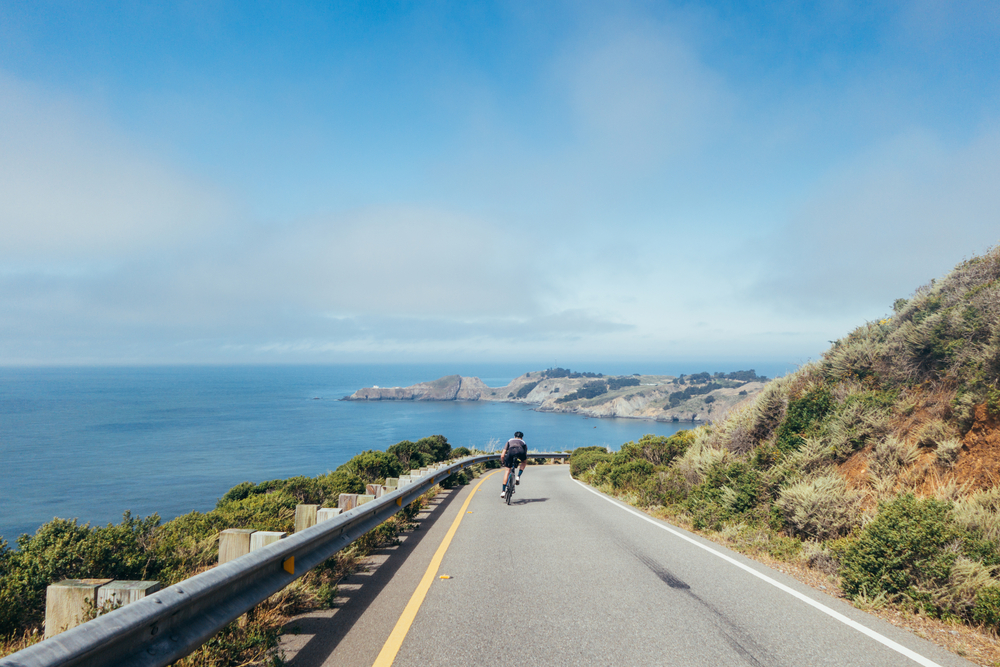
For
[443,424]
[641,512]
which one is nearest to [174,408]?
[443,424]

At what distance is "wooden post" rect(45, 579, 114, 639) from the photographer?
9.07 ft

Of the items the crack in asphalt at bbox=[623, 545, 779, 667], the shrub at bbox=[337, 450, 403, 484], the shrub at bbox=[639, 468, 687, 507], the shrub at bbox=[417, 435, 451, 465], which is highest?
the crack in asphalt at bbox=[623, 545, 779, 667]

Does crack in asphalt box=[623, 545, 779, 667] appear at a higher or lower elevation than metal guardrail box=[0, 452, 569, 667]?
lower

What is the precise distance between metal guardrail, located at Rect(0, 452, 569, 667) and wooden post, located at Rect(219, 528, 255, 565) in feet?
0.71

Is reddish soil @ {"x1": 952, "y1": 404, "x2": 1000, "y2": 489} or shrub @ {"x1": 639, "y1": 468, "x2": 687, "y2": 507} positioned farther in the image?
shrub @ {"x1": 639, "y1": 468, "x2": 687, "y2": 507}

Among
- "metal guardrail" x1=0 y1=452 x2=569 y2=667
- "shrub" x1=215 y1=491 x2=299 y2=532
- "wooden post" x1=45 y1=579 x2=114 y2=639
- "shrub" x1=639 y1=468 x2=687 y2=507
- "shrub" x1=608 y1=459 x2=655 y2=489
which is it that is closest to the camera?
"metal guardrail" x1=0 y1=452 x2=569 y2=667

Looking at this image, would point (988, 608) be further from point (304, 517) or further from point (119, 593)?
point (119, 593)

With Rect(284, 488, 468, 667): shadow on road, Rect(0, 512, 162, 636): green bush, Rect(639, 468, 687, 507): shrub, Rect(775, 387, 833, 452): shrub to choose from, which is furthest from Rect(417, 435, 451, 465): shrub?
Rect(0, 512, 162, 636): green bush

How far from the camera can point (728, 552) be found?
7676 mm

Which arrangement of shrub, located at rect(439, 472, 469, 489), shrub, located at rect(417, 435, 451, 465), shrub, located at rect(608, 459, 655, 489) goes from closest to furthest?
shrub, located at rect(608, 459, 655, 489)
shrub, located at rect(439, 472, 469, 489)
shrub, located at rect(417, 435, 451, 465)

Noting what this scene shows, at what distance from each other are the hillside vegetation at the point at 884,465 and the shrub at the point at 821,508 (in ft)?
0.06

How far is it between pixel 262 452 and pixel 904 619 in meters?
107

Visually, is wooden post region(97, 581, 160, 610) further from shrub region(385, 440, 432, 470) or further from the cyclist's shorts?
shrub region(385, 440, 432, 470)

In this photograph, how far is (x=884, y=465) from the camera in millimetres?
8500
